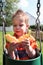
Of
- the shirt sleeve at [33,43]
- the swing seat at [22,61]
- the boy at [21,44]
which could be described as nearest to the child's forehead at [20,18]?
the boy at [21,44]

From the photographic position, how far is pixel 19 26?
183 cm

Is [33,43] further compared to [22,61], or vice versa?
[33,43]

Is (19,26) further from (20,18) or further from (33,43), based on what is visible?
(33,43)

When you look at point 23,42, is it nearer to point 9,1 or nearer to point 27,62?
point 27,62

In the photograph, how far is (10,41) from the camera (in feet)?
5.81

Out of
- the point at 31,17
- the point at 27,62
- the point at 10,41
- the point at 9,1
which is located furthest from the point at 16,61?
the point at 9,1

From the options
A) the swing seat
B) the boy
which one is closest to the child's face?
the boy

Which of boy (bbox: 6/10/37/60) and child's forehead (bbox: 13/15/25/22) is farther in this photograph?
child's forehead (bbox: 13/15/25/22)

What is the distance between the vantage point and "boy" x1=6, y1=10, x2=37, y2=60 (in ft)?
5.64

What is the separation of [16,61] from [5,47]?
203 mm

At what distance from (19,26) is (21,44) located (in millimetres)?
173

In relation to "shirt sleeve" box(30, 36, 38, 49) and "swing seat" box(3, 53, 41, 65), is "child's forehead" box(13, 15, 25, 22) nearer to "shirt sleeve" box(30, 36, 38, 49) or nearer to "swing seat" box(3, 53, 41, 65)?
"shirt sleeve" box(30, 36, 38, 49)

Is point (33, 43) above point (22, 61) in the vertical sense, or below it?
above

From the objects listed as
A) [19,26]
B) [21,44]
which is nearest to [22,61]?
[21,44]
